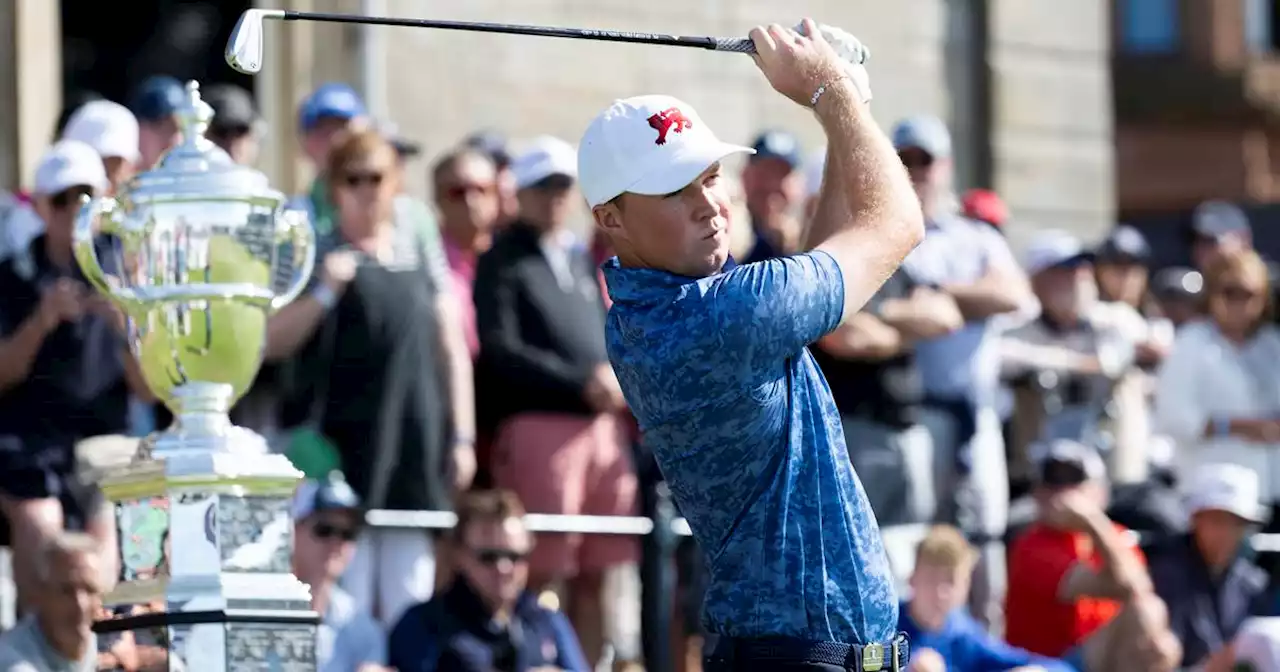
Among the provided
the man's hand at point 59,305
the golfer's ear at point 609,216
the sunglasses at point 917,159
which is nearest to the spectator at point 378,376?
the man's hand at point 59,305

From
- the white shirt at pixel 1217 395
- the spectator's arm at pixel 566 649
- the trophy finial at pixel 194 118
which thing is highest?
the trophy finial at pixel 194 118

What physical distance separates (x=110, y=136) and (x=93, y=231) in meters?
2.74

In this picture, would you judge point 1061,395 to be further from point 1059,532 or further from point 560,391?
point 560,391

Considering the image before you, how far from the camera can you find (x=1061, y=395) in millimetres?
12141

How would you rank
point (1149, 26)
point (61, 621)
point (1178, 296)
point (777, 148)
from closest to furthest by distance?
point (61, 621) < point (777, 148) < point (1178, 296) < point (1149, 26)

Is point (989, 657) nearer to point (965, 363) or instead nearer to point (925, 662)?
point (925, 662)

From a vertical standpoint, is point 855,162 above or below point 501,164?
below

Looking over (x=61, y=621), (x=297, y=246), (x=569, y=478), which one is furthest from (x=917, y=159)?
(x=297, y=246)

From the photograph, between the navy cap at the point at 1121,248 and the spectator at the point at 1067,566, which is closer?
the spectator at the point at 1067,566

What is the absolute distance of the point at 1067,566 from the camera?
34.7ft

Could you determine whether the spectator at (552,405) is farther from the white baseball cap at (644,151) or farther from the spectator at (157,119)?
the white baseball cap at (644,151)

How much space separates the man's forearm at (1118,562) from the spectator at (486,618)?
2182 mm

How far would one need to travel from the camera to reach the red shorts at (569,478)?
9922 millimetres

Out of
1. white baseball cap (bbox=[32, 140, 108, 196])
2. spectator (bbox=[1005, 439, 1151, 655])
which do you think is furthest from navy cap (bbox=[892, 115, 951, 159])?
white baseball cap (bbox=[32, 140, 108, 196])
